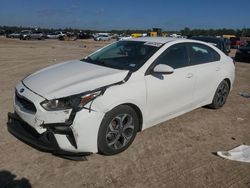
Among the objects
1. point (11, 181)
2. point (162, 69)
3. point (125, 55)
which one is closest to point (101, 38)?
point (125, 55)

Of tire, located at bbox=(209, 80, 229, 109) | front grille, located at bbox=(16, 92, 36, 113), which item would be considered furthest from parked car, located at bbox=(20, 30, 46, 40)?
front grille, located at bbox=(16, 92, 36, 113)

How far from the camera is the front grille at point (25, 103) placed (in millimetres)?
3952

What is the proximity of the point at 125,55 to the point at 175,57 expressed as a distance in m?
0.89

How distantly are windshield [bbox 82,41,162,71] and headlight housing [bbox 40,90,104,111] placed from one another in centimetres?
106

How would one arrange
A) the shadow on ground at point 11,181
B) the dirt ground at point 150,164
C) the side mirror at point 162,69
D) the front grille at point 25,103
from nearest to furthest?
the shadow on ground at point 11,181 → the dirt ground at point 150,164 → the front grille at point 25,103 → the side mirror at point 162,69

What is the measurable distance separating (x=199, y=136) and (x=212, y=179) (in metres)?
1.46

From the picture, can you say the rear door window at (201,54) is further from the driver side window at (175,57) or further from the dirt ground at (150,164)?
the dirt ground at (150,164)

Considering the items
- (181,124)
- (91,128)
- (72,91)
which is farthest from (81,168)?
(181,124)

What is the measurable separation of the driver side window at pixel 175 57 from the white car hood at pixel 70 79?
0.83 m

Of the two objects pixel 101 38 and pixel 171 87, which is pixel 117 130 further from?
pixel 101 38

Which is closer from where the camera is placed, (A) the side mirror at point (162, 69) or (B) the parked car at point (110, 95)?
(B) the parked car at point (110, 95)

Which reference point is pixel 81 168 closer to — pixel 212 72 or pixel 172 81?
pixel 172 81

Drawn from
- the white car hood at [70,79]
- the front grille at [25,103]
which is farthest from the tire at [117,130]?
the front grille at [25,103]

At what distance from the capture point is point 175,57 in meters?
5.28
